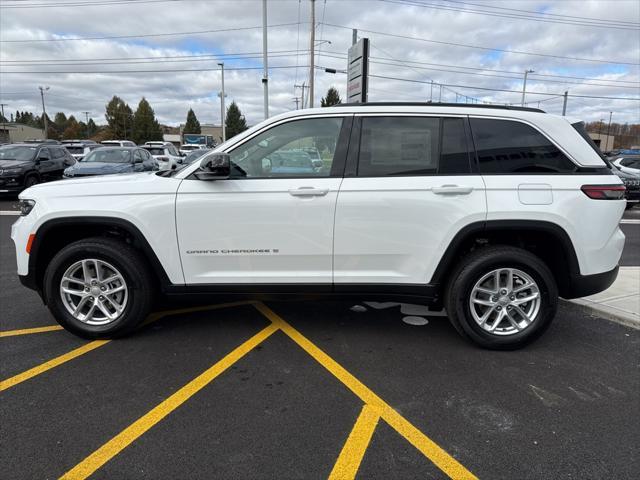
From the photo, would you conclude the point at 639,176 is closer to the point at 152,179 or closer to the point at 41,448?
the point at 152,179

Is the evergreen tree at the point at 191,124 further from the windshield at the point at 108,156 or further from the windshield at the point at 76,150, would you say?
the windshield at the point at 108,156

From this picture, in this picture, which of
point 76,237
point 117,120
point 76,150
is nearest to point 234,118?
point 117,120

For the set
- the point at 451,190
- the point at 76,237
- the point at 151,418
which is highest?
the point at 451,190

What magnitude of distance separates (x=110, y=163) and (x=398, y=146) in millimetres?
12612

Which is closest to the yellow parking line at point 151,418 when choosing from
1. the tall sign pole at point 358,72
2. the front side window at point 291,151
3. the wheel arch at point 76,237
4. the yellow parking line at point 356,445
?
the wheel arch at point 76,237

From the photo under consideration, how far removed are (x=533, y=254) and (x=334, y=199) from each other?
5.52 feet

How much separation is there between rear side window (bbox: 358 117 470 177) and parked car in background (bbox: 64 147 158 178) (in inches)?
453

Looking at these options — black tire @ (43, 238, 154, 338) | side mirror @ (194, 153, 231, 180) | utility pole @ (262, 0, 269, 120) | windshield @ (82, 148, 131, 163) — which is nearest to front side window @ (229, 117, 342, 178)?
side mirror @ (194, 153, 231, 180)

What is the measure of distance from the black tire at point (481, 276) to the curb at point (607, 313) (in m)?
1.34

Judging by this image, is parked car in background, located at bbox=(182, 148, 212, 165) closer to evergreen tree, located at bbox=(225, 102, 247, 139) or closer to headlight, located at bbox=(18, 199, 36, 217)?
headlight, located at bbox=(18, 199, 36, 217)

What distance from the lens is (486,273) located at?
3717mm

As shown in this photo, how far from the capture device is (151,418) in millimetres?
2854

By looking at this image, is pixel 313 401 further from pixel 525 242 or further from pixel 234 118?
pixel 234 118

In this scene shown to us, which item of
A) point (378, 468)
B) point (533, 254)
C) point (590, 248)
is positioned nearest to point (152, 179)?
point (378, 468)
